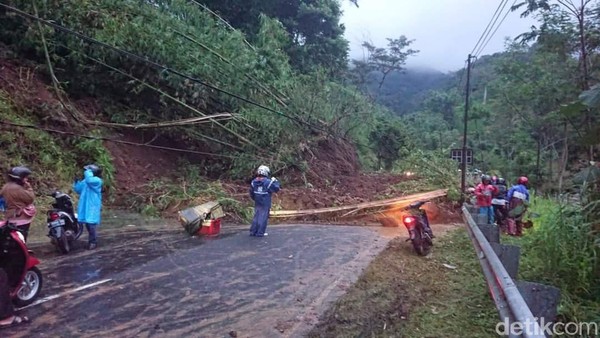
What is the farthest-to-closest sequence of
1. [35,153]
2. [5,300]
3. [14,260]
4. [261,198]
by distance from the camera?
1. [35,153]
2. [261,198]
3. [14,260]
4. [5,300]

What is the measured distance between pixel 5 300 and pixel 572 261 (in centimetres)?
553

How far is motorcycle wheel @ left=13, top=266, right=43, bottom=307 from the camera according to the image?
4918 mm

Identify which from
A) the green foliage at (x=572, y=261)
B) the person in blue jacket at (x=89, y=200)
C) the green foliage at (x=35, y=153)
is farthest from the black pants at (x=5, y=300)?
the green foliage at (x=35, y=153)

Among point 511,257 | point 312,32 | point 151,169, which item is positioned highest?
point 312,32

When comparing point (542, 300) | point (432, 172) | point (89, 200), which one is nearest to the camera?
point (542, 300)

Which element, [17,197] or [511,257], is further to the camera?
[17,197]

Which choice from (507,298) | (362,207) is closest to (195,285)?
(507,298)

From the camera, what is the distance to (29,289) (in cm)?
512

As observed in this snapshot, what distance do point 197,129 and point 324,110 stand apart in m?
5.84

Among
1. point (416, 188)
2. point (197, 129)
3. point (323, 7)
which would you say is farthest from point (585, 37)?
point (197, 129)

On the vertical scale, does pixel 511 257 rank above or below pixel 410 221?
above

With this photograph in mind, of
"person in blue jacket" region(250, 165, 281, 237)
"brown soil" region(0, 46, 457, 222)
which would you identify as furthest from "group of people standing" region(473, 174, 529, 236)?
"person in blue jacket" region(250, 165, 281, 237)

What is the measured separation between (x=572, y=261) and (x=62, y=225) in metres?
7.16

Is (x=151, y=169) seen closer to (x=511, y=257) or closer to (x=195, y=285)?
(x=195, y=285)
